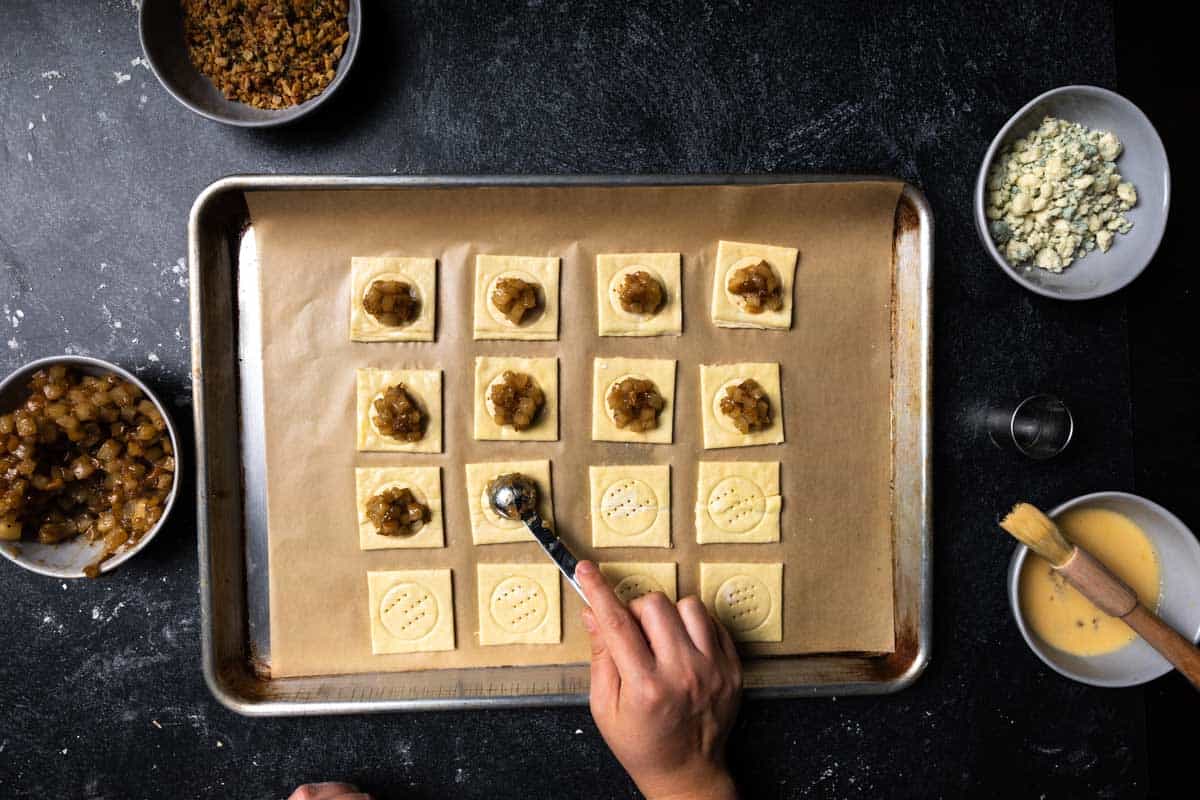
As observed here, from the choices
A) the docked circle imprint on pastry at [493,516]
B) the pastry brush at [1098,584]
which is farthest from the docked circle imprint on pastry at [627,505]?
the pastry brush at [1098,584]

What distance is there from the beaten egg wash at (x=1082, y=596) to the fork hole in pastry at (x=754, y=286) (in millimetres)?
951

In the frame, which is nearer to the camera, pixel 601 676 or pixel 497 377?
pixel 601 676

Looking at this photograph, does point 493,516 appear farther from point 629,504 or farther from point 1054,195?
point 1054,195

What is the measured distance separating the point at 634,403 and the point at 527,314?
355 millimetres

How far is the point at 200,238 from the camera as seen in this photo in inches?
67.9

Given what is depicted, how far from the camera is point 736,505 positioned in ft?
6.17

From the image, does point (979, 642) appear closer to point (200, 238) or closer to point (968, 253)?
point (968, 253)

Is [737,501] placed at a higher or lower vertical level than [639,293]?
lower

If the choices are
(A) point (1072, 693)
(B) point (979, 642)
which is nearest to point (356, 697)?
(B) point (979, 642)

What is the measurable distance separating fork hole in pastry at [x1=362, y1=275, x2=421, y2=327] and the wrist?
1.30 metres

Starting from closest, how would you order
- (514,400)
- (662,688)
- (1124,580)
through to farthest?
(662,688) < (514,400) < (1124,580)

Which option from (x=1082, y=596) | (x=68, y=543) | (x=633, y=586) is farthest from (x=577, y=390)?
(x=1082, y=596)

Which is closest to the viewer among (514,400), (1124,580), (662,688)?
(662,688)

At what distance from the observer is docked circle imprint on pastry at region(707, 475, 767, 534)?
1.88m
